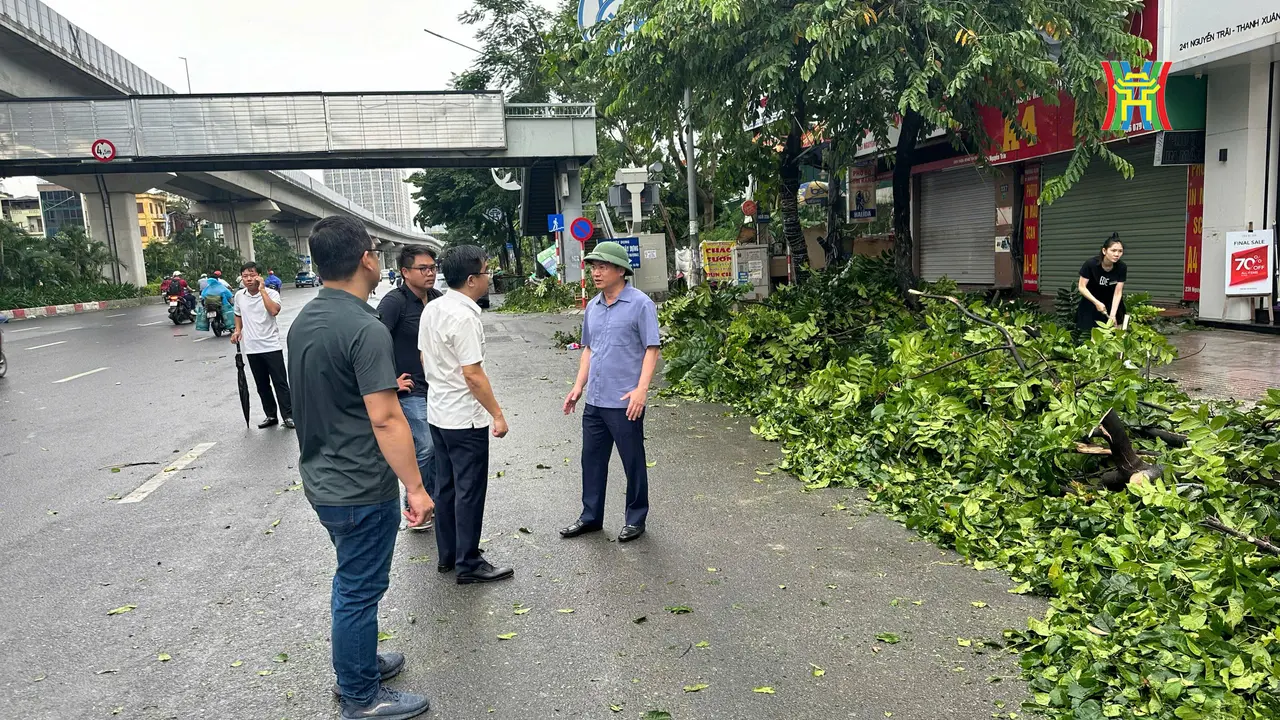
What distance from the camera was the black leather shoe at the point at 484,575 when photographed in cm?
454

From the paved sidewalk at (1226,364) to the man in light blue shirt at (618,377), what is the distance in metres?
5.33

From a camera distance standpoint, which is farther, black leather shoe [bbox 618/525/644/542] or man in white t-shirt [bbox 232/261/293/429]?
man in white t-shirt [bbox 232/261/293/429]

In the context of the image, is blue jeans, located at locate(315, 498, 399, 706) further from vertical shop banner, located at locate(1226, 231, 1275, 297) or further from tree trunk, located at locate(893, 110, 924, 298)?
vertical shop banner, located at locate(1226, 231, 1275, 297)

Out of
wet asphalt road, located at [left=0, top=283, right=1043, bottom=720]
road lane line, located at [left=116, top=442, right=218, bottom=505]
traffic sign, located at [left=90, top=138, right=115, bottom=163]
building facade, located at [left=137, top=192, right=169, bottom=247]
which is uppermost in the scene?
building facade, located at [left=137, top=192, right=169, bottom=247]

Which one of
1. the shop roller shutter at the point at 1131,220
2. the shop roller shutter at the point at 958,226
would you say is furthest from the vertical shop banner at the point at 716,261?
the shop roller shutter at the point at 1131,220

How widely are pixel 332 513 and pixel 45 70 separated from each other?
32.4m

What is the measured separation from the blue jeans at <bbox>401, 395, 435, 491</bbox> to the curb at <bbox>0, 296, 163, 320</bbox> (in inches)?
1192

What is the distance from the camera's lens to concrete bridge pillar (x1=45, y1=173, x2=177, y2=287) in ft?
133

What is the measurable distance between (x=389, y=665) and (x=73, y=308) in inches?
1545

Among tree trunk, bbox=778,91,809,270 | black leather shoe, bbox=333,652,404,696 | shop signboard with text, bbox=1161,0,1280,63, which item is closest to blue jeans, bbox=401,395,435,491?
black leather shoe, bbox=333,652,404,696

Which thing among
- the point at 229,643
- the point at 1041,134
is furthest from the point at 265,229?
the point at 229,643

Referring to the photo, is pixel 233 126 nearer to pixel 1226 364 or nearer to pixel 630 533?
pixel 630 533

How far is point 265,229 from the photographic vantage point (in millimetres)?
91875

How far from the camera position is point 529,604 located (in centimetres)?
425
